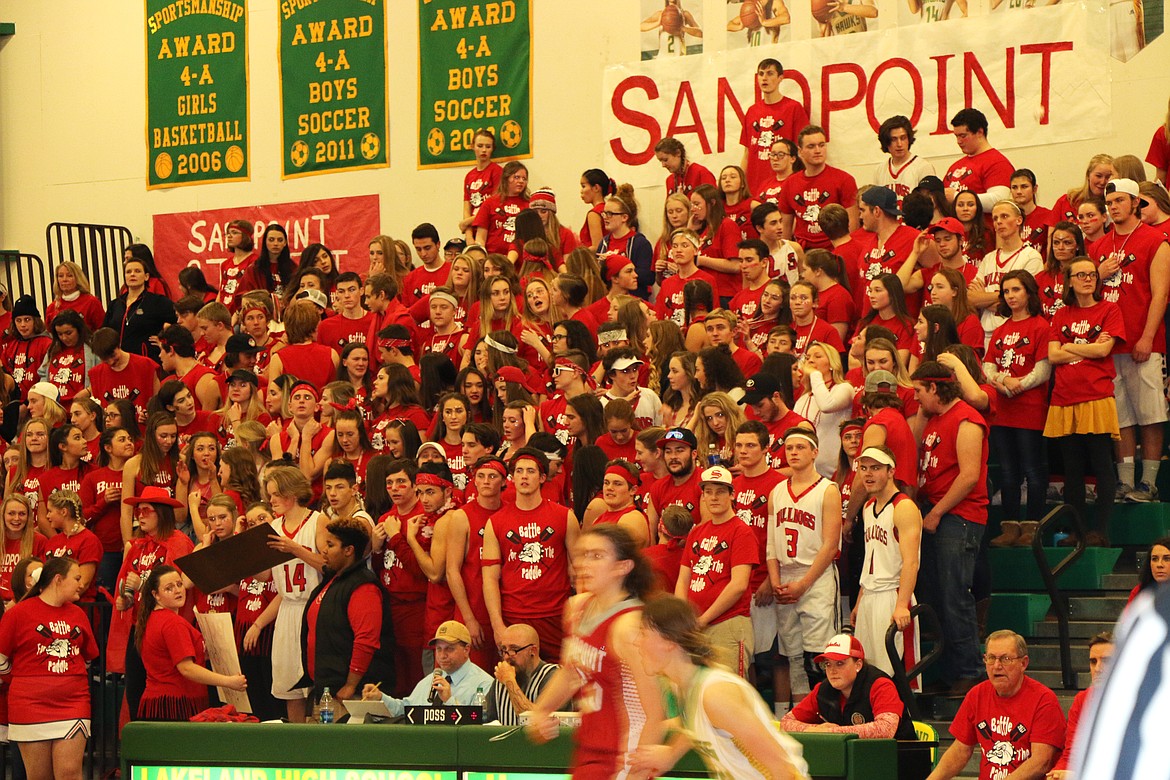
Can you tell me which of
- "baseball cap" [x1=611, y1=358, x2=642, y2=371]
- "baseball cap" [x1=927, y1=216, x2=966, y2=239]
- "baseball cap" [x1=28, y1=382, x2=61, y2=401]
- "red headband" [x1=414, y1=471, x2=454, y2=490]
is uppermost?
"baseball cap" [x1=927, y1=216, x2=966, y2=239]

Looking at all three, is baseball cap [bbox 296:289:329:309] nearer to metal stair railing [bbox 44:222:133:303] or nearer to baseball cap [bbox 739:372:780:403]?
baseball cap [bbox 739:372:780:403]

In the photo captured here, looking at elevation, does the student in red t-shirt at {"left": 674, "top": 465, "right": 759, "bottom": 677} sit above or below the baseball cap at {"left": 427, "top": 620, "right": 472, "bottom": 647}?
above

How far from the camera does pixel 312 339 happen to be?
13.4 metres

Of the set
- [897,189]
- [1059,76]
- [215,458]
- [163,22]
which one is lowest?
[215,458]

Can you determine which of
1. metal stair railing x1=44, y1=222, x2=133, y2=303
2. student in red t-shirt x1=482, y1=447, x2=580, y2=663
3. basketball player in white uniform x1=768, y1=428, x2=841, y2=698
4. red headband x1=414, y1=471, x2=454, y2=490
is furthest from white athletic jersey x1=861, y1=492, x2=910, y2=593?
metal stair railing x1=44, y1=222, x2=133, y2=303

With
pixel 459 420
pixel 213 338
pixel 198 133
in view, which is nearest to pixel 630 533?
pixel 459 420

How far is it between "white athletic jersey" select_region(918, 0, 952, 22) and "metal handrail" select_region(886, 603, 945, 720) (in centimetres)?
876

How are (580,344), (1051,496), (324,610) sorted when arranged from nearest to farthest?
(324,610) < (1051,496) < (580,344)

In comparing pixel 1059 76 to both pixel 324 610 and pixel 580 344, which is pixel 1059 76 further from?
pixel 324 610

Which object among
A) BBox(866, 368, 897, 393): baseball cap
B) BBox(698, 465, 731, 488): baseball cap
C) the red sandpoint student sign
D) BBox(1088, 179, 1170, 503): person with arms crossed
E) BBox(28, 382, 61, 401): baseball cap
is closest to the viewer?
BBox(698, 465, 731, 488): baseball cap

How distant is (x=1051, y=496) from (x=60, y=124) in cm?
1481

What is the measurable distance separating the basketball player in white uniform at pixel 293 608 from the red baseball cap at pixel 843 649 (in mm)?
3736

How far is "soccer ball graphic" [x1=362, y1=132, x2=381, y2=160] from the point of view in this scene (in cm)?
1905

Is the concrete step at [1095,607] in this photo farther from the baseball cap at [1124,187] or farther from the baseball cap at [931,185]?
the baseball cap at [931,185]
